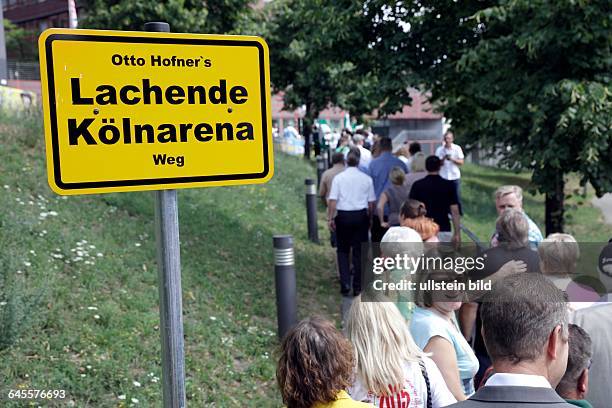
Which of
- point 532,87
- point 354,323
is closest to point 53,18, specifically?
point 532,87

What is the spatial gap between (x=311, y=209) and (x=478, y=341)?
22.2ft

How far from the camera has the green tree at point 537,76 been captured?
7582mm

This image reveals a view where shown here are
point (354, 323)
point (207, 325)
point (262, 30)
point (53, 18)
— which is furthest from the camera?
point (53, 18)

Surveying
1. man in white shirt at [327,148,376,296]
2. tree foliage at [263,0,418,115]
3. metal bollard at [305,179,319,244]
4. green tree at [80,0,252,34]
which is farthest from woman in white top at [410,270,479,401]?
green tree at [80,0,252,34]

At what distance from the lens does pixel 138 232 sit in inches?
344

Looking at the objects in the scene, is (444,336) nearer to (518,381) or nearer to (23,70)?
(518,381)

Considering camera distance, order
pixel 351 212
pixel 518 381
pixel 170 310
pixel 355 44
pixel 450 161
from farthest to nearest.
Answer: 1. pixel 450 161
2. pixel 355 44
3. pixel 351 212
4. pixel 170 310
5. pixel 518 381

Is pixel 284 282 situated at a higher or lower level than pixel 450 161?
lower

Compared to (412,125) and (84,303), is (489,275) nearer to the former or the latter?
(84,303)

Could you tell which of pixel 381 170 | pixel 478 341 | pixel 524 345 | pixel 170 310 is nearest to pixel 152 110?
pixel 170 310

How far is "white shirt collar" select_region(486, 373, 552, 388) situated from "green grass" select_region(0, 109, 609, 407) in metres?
3.51

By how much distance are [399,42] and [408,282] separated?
230 inches

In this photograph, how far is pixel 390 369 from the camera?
10.6 ft

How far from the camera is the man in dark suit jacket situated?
7.02 ft
